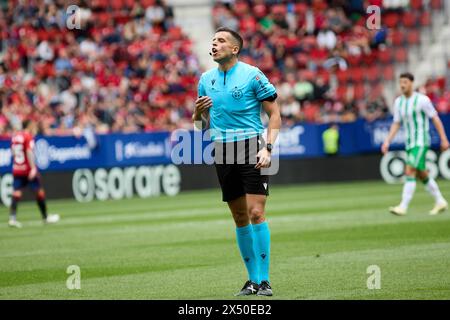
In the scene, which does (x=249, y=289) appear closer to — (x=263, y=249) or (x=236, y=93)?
(x=263, y=249)

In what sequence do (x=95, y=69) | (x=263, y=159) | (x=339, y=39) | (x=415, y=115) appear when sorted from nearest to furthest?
(x=263, y=159) < (x=415, y=115) < (x=95, y=69) < (x=339, y=39)

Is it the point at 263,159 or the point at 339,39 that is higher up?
the point at 339,39

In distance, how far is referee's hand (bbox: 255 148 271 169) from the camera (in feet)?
32.3

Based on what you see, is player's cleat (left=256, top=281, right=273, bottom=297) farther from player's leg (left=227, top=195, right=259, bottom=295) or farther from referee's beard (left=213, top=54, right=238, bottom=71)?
referee's beard (left=213, top=54, right=238, bottom=71)

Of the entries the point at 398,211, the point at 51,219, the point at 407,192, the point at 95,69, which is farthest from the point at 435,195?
the point at 95,69

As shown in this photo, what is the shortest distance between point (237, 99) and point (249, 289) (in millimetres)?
1869

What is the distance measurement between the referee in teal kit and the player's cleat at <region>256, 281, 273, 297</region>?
0.04ft

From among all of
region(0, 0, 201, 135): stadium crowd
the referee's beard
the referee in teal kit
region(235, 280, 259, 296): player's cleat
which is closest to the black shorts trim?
the referee in teal kit

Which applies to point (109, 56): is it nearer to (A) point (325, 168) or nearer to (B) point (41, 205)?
(A) point (325, 168)

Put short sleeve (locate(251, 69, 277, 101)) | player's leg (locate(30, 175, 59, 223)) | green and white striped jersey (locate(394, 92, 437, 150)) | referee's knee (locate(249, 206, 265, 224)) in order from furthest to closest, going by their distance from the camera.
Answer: player's leg (locate(30, 175, 59, 223)) < green and white striped jersey (locate(394, 92, 437, 150)) < short sleeve (locate(251, 69, 277, 101)) < referee's knee (locate(249, 206, 265, 224))

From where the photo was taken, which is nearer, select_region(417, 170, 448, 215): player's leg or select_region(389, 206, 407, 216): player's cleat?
select_region(389, 206, 407, 216): player's cleat

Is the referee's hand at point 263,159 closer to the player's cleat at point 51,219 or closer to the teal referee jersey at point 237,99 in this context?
the teal referee jersey at point 237,99

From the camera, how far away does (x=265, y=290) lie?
9930 millimetres
